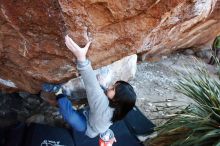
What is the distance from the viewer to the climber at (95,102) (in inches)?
84.0

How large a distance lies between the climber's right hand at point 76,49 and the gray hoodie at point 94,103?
0.04 meters

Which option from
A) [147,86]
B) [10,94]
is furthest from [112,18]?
[147,86]

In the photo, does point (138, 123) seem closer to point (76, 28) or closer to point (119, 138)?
point (119, 138)

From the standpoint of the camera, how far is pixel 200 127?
10.1 ft

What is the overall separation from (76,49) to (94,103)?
0.43 meters

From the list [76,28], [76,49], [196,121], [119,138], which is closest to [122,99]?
[76,49]

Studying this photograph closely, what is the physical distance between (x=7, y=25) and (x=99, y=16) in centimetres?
57

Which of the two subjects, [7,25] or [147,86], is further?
[147,86]

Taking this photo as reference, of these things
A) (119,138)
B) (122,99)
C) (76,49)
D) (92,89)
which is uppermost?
(76,49)

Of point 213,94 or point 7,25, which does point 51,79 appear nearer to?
point 7,25

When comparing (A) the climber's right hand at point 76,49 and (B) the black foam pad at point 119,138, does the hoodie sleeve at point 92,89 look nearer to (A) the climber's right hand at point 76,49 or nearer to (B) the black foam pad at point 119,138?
(A) the climber's right hand at point 76,49

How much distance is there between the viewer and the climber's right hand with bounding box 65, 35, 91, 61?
2.07 meters

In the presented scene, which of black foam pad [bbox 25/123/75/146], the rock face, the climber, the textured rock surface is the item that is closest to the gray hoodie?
the climber

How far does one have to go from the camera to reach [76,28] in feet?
6.68
